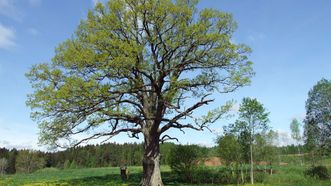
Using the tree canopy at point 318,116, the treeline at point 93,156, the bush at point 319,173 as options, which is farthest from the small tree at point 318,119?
the treeline at point 93,156

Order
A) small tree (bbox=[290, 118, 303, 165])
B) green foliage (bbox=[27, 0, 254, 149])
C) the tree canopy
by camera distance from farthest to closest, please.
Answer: small tree (bbox=[290, 118, 303, 165]) < the tree canopy < green foliage (bbox=[27, 0, 254, 149])

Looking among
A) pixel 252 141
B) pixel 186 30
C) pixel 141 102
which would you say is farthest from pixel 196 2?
pixel 252 141

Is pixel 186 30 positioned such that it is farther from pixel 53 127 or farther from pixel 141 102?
pixel 53 127

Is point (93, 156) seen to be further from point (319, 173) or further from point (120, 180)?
point (319, 173)

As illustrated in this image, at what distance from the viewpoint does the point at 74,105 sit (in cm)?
2403

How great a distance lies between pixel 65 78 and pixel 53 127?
3.98 meters

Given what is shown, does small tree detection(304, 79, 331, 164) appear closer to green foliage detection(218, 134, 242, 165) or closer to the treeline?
green foliage detection(218, 134, 242, 165)

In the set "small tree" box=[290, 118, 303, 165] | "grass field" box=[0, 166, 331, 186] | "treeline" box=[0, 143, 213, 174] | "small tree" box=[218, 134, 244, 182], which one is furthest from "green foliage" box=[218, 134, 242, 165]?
"treeline" box=[0, 143, 213, 174]

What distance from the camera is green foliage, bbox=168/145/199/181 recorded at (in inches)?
1574

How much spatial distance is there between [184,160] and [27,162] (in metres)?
108

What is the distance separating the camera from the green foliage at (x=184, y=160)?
39975 mm

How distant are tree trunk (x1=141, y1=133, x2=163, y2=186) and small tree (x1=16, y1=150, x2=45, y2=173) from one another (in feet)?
376

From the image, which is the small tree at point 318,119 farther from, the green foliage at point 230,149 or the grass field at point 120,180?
the green foliage at point 230,149

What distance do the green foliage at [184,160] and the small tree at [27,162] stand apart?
104 metres
